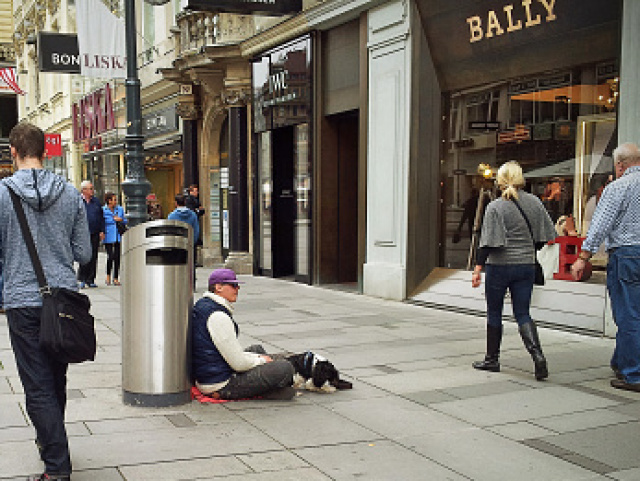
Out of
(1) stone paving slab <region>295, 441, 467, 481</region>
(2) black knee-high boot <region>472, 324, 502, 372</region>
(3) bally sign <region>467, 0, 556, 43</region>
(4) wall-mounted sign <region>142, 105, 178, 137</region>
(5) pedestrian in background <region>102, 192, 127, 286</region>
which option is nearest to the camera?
(1) stone paving slab <region>295, 441, 467, 481</region>

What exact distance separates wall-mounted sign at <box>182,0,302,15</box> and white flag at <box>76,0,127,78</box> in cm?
114

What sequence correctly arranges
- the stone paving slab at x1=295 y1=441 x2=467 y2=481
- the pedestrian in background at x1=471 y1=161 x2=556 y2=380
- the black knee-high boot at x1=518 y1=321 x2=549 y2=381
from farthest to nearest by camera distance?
the pedestrian in background at x1=471 y1=161 x2=556 y2=380
the black knee-high boot at x1=518 y1=321 x2=549 y2=381
the stone paving slab at x1=295 y1=441 x2=467 y2=481

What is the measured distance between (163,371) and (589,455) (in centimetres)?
281

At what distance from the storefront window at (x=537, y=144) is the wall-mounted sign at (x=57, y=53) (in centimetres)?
958

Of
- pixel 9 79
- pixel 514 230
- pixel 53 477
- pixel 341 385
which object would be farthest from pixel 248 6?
pixel 9 79

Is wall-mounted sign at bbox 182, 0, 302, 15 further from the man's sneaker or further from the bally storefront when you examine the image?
the man's sneaker

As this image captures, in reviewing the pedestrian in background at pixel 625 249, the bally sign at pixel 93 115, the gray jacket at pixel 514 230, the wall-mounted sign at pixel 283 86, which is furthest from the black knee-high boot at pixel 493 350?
the bally sign at pixel 93 115

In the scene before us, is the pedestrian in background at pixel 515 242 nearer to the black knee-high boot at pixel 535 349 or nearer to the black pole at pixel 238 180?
the black knee-high boot at pixel 535 349

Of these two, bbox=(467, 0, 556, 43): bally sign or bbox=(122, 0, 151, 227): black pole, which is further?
bbox=(467, 0, 556, 43): bally sign

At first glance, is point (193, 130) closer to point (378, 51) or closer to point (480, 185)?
point (378, 51)

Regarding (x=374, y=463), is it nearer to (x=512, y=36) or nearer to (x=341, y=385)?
(x=341, y=385)

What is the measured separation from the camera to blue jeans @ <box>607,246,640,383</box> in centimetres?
547

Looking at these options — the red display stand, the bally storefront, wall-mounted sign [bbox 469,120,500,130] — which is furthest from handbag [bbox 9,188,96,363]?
wall-mounted sign [bbox 469,120,500,130]

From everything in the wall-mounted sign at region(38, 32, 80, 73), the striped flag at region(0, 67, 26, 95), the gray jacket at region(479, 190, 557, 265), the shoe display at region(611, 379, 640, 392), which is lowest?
the shoe display at region(611, 379, 640, 392)
